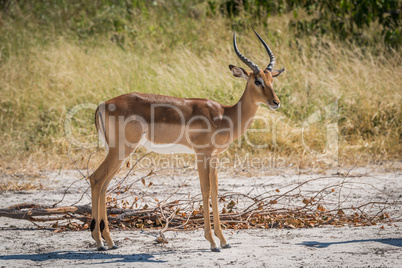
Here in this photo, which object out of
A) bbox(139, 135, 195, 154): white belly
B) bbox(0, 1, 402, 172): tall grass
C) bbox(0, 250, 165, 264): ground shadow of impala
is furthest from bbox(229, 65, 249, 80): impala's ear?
bbox(0, 1, 402, 172): tall grass

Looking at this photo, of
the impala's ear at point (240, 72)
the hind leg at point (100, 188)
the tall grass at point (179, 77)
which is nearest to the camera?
the hind leg at point (100, 188)

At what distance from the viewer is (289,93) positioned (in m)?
9.86

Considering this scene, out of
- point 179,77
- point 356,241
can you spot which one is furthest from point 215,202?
point 179,77

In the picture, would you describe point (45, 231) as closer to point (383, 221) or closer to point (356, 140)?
point (383, 221)

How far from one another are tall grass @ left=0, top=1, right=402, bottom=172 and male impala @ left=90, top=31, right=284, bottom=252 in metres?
3.46

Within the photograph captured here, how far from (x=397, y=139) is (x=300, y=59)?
2.59 metres

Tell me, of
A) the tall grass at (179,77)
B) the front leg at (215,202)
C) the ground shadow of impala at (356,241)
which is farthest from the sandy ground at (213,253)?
the tall grass at (179,77)

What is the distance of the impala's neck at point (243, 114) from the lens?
523cm

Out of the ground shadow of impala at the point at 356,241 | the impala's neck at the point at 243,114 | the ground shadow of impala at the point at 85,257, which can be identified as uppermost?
the impala's neck at the point at 243,114

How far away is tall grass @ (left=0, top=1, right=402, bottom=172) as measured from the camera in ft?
29.7

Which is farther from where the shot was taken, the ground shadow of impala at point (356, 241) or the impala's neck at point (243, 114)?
the impala's neck at point (243, 114)

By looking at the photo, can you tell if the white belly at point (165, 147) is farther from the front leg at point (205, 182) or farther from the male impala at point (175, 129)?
the front leg at point (205, 182)

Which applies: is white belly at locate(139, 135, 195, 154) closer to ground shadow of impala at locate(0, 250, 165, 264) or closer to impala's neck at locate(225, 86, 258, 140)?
impala's neck at locate(225, 86, 258, 140)

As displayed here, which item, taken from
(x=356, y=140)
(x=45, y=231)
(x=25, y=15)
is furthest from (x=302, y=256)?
(x=25, y=15)
